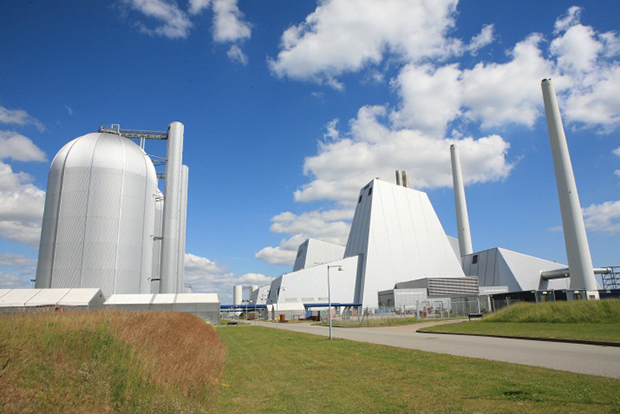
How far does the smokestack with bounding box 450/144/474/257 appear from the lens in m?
89.4

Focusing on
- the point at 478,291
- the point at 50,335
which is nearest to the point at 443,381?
the point at 50,335

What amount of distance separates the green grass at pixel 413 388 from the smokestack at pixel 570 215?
2026 inches

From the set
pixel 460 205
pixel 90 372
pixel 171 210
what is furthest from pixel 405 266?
pixel 90 372

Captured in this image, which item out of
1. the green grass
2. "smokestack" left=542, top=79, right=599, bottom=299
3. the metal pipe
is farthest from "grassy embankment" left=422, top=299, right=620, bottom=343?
the metal pipe

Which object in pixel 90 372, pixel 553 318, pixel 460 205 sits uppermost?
pixel 460 205

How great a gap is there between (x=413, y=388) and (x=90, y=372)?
702cm

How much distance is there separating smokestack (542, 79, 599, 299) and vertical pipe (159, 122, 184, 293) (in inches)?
2114

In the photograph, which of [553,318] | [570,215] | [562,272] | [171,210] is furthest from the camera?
[562,272]

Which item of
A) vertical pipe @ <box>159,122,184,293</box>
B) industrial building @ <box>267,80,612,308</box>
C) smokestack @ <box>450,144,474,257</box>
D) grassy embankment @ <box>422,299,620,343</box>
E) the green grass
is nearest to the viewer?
the green grass

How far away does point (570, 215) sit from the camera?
181ft

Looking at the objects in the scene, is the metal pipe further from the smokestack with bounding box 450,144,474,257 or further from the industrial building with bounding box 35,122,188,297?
the industrial building with bounding box 35,122,188,297

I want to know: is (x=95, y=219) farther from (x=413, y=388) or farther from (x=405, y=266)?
(x=405, y=266)

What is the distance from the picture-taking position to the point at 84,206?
138 feet

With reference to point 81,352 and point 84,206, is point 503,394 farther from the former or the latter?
point 84,206
